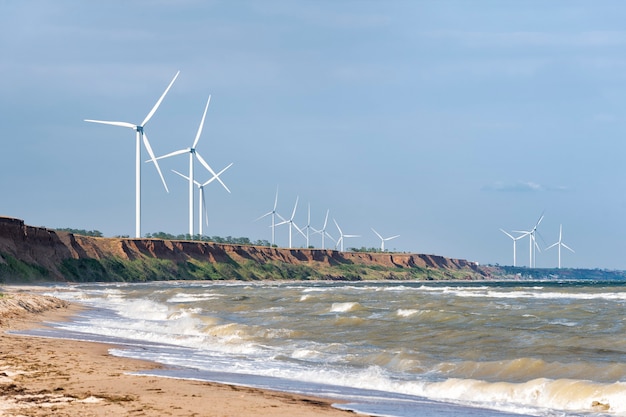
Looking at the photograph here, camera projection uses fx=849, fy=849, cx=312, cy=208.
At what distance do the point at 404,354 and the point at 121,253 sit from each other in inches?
3872

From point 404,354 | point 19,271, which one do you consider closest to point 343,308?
point 404,354

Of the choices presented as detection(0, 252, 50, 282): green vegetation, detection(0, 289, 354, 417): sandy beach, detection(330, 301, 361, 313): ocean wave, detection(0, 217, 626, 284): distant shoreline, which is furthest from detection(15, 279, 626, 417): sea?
detection(0, 217, 626, 284): distant shoreline

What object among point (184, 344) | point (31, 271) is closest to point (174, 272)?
point (31, 271)

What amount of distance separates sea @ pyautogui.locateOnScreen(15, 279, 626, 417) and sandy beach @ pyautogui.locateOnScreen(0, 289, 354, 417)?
97 cm

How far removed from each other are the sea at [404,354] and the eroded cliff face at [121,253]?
5575 centimetres

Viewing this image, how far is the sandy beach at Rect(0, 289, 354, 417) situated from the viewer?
11.4 m

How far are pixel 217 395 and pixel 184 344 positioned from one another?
37.5ft

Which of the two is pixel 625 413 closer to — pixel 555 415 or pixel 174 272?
pixel 555 415

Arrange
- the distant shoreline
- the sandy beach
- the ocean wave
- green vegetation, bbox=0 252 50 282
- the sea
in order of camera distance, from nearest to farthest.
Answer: the sandy beach, the sea, the ocean wave, green vegetation, bbox=0 252 50 282, the distant shoreline

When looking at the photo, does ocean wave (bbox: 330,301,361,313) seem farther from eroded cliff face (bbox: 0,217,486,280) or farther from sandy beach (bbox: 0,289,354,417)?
eroded cliff face (bbox: 0,217,486,280)

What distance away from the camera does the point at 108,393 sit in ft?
41.9

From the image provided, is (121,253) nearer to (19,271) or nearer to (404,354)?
(19,271)

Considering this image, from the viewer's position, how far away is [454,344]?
2388 centimetres

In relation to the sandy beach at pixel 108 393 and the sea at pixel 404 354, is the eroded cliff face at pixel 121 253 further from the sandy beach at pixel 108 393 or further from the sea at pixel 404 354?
the sandy beach at pixel 108 393
